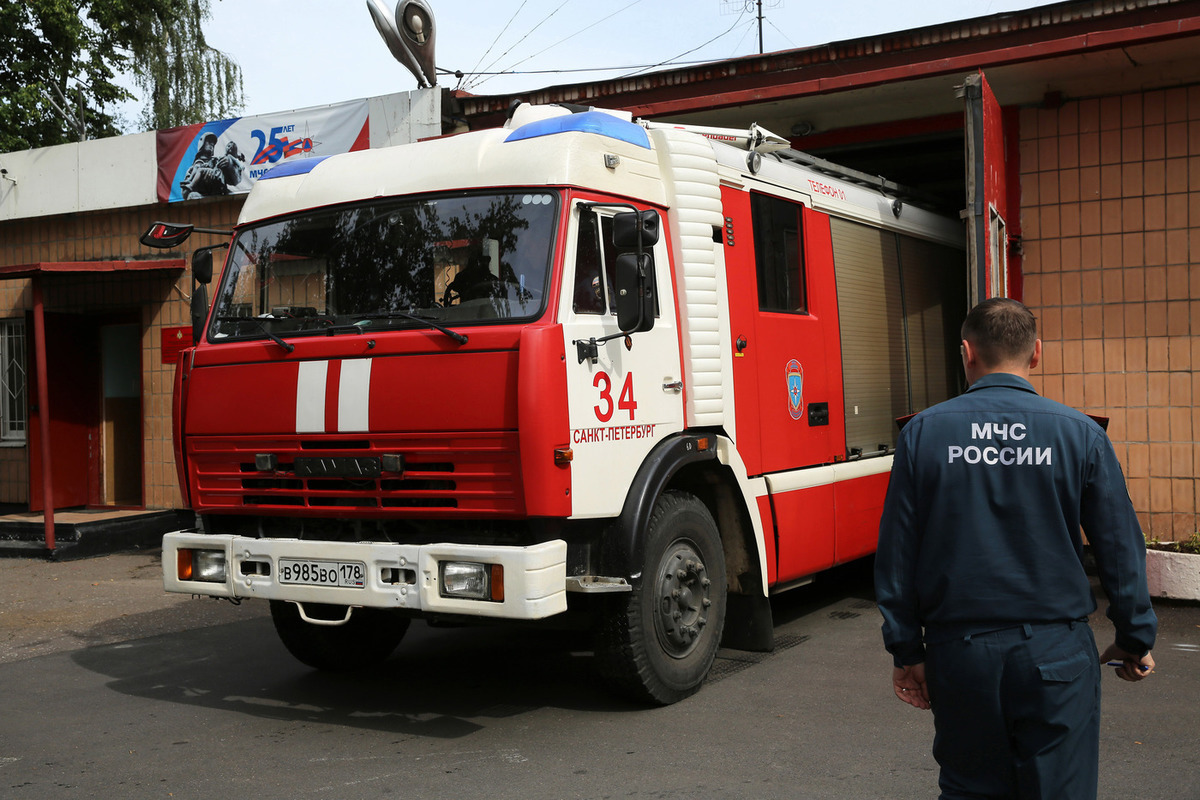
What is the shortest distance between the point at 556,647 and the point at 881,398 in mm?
2994

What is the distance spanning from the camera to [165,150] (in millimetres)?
13234

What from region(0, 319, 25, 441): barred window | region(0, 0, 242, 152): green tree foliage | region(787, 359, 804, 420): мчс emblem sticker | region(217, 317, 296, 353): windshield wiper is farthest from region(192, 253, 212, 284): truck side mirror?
region(0, 0, 242, 152): green tree foliage

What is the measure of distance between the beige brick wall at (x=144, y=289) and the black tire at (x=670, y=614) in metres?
8.76

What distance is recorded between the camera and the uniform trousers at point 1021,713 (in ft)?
8.84

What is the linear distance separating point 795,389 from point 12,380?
1142 centimetres

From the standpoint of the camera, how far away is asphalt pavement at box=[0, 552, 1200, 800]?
4.62 meters

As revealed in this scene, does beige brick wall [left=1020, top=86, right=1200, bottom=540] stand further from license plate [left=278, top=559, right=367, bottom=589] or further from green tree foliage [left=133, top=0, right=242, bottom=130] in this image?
green tree foliage [left=133, top=0, right=242, bottom=130]

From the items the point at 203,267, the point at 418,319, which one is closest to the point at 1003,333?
the point at 418,319

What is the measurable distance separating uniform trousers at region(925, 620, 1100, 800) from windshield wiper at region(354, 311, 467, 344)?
2889 mm

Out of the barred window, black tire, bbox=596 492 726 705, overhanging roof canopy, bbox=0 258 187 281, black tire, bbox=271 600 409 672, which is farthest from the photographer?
the barred window

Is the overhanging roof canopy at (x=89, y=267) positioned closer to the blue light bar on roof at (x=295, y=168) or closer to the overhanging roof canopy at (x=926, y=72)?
the overhanging roof canopy at (x=926, y=72)

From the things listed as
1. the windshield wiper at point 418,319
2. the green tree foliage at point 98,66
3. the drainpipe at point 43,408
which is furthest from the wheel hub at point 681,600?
the green tree foliage at point 98,66

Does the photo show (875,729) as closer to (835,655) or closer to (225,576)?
(835,655)

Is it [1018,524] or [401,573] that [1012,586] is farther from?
[401,573]
